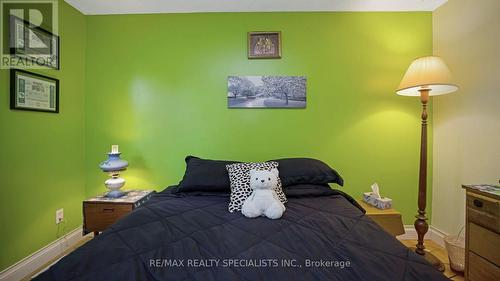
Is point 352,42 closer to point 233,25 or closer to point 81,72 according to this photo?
point 233,25

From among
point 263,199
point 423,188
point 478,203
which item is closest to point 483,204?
point 478,203

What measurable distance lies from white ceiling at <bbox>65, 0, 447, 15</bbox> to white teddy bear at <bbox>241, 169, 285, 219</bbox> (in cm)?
168

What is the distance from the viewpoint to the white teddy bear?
1.31m

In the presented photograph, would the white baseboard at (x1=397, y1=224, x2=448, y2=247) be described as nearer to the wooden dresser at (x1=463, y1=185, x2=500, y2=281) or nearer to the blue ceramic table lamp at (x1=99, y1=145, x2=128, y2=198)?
the wooden dresser at (x1=463, y1=185, x2=500, y2=281)

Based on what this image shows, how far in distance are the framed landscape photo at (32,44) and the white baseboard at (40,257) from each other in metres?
1.56

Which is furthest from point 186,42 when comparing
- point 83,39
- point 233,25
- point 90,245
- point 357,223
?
point 357,223

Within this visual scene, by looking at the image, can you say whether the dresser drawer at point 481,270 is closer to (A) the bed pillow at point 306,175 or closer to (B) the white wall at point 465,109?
(B) the white wall at point 465,109

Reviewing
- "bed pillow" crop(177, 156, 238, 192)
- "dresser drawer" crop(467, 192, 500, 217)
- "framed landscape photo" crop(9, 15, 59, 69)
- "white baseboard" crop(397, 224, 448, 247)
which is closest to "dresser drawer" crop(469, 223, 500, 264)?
"dresser drawer" crop(467, 192, 500, 217)

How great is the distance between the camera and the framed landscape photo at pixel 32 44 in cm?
167

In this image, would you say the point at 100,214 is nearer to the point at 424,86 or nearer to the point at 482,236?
the point at 482,236

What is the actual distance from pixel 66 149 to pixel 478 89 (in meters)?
3.70

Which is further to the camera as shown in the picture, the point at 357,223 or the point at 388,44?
the point at 388,44

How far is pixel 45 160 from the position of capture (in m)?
1.90

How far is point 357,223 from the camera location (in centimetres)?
122
